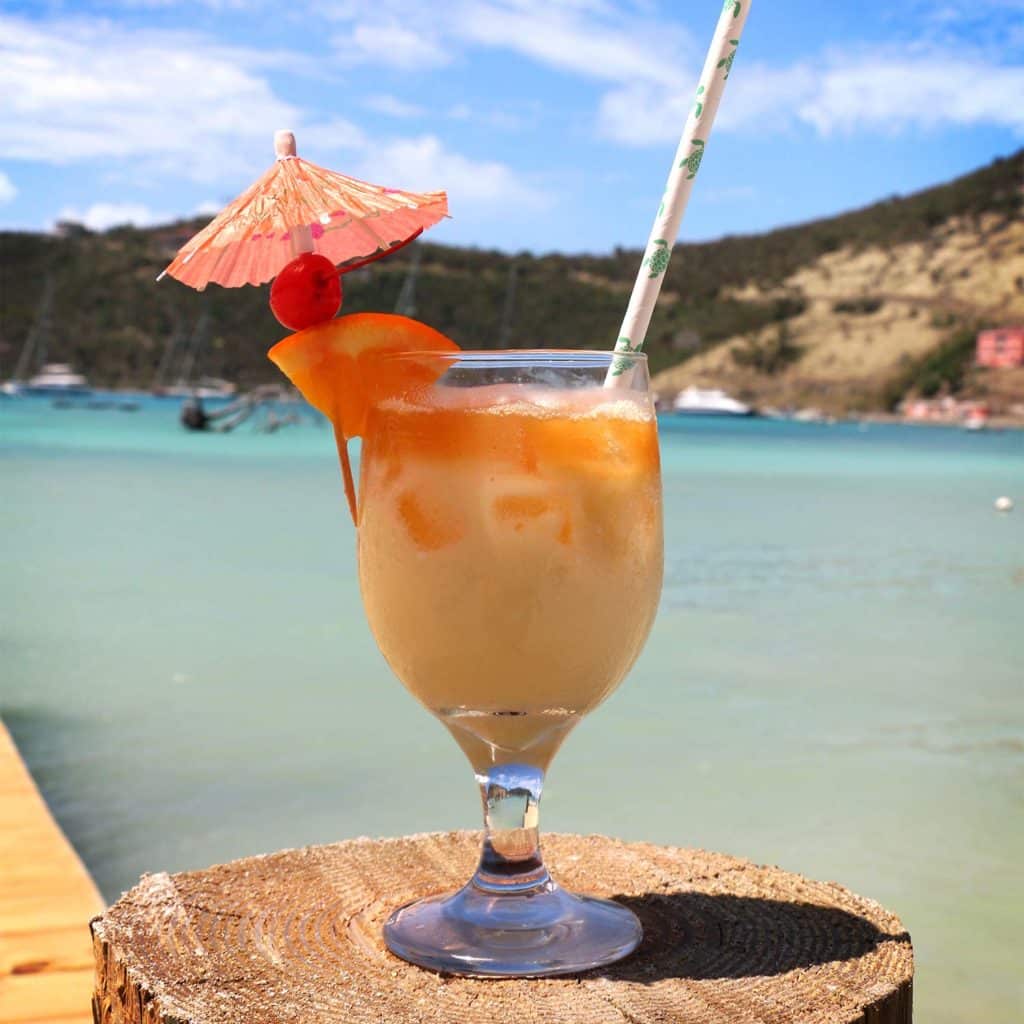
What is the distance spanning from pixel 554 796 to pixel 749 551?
22.3ft

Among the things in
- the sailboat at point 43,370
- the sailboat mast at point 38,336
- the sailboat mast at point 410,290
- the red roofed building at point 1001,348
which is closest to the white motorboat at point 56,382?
the sailboat at point 43,370

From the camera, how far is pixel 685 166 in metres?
1.07

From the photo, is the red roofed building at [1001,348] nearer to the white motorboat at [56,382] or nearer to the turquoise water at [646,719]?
the white motorboat at [56,382]

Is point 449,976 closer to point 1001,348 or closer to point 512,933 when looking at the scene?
point 512,933

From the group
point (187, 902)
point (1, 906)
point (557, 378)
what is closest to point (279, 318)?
point (557, 378)

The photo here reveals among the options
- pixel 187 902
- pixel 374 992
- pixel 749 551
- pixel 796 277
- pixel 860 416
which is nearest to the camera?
pixel 374 992

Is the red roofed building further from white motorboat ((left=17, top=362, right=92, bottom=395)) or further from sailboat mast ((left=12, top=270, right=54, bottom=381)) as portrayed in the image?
sailboat mast ((left=12, top=270, right=54, bottom=381))

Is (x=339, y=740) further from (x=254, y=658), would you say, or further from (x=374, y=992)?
(x=374, y=992)

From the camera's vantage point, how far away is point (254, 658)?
6.59 meters

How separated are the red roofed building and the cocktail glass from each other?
47.1m

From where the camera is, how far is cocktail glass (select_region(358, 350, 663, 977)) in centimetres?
106

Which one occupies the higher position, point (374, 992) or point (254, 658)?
point (374, 992)

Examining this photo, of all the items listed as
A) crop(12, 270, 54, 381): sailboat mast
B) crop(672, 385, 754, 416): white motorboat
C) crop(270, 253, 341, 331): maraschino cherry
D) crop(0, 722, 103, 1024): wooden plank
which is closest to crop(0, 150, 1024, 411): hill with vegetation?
crop(12, 270, 54, 381): sailboat mast

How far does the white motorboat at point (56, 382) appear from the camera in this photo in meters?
53.2
